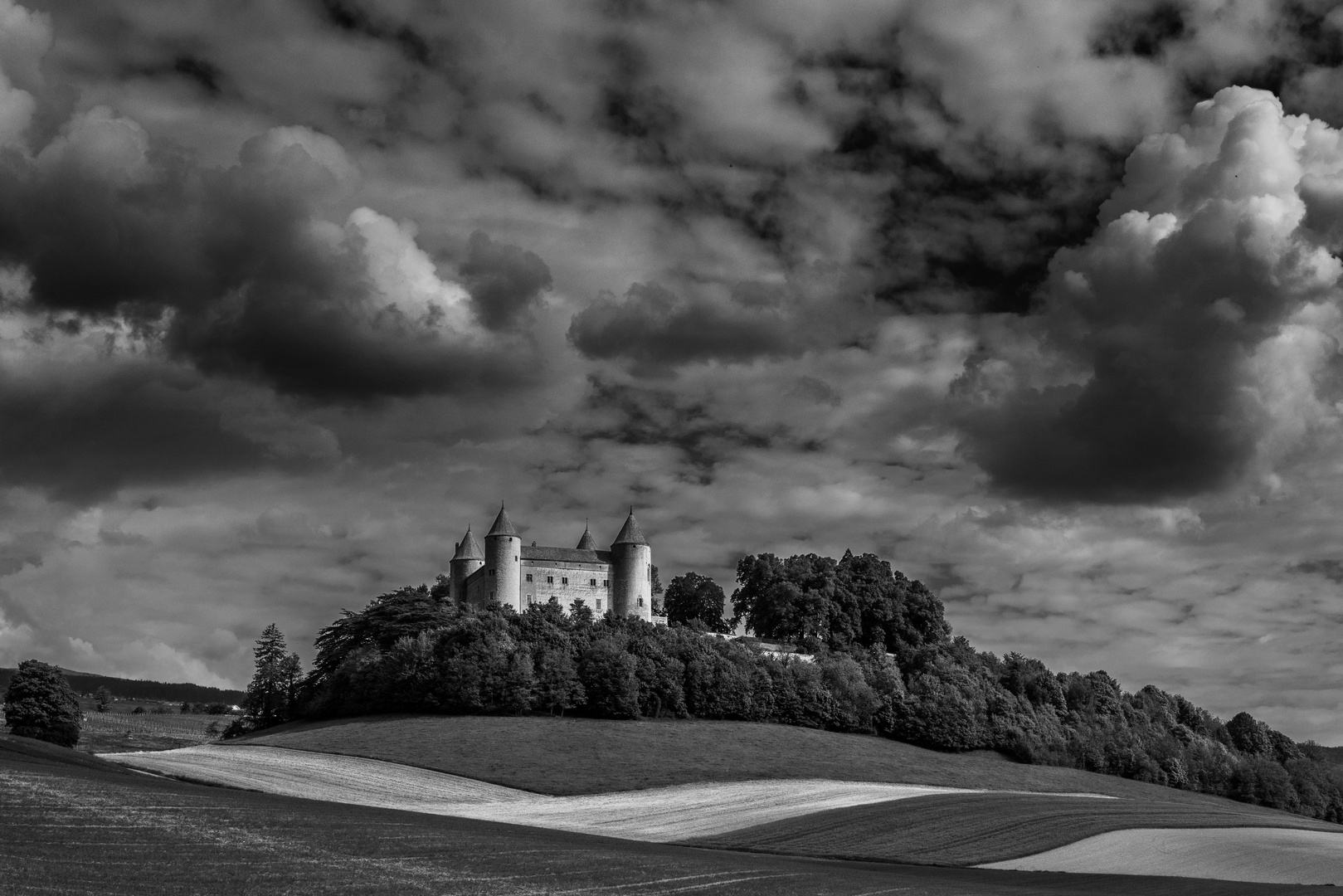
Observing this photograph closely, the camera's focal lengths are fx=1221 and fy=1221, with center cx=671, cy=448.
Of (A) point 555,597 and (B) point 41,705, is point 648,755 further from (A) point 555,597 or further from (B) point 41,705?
(A) point 555,597

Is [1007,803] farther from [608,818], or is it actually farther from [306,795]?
[306,795]

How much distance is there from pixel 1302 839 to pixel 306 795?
1586 inches

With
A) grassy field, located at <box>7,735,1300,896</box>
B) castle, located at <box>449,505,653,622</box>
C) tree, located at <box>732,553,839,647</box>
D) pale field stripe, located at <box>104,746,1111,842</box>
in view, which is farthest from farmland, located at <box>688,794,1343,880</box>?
castle, located at <box>449,505,653,622</box>

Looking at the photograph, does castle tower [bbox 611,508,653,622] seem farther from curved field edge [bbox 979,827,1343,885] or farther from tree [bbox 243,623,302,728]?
curved field edge [bbox 979,827,1343,885]

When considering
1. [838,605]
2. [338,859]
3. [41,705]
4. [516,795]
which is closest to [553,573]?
[838,605]

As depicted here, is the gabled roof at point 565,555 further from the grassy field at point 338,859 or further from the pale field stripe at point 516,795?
the grassy field at point 338,859

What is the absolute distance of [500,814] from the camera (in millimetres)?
48594

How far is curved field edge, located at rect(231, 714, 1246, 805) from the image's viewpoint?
6681 centimetres

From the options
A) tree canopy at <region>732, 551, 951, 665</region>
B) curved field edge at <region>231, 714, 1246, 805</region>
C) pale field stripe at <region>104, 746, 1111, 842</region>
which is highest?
tree canopy at <region>732, 551, 951, 665</region>

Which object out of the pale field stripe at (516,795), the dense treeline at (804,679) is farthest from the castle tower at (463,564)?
the pale field stripe at (516,795)

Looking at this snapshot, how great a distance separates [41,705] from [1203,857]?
78278 millimetres

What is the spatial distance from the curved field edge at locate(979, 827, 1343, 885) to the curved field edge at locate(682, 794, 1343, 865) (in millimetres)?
1097

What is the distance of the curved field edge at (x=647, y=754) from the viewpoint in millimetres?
66812

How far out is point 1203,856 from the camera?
4312cm
